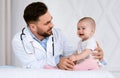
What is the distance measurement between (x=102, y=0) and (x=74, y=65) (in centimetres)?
92

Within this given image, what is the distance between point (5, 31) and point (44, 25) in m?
0.74

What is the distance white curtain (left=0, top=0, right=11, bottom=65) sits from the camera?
1.91 m

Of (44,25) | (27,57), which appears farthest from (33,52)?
(44,25)

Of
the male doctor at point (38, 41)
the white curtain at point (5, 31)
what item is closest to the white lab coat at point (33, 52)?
the male doctor at point (38, 41)

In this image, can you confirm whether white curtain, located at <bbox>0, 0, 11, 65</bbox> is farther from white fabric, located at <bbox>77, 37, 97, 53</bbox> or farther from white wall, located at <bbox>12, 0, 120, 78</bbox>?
white fabric, located at <bbox>77, 37, 97, 53</bbox>

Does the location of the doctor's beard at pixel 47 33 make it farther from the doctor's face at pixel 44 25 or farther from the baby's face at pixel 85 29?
the baby's face at pixel 85 29

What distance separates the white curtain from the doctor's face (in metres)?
0.67

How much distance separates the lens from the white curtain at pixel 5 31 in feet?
6.28

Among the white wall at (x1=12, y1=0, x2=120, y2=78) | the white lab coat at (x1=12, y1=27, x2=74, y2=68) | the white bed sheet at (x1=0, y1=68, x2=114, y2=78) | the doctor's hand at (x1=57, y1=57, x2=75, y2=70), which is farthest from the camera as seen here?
the white wall at (x1=12, y1=0, x2=120, y2=78)

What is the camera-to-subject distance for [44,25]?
1.28 m

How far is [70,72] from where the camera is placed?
111cm

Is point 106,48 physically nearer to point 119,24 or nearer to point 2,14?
point 119,24

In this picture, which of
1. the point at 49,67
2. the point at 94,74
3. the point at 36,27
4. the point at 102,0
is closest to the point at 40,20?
the point at 36,27

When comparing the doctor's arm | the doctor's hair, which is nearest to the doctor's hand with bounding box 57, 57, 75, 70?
the doctor's arm
